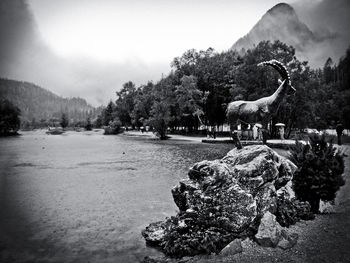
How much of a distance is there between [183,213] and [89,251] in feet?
7.31

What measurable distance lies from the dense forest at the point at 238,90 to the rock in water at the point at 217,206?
26224 millimetres

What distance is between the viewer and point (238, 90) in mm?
34750

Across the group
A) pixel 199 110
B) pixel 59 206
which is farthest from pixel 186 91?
pixel 59 206

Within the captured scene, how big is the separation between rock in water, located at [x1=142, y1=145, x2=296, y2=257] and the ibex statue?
13037 millimetres

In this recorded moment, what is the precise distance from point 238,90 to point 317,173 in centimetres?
2951

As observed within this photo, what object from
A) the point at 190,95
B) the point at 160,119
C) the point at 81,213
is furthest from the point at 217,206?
the point at 160,119

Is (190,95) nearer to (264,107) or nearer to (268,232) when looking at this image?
(264,107)

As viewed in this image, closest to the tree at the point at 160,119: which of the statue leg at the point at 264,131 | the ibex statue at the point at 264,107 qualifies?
the ibex statue at the point at 264,107

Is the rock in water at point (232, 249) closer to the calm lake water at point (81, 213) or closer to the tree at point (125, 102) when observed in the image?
the calm lake water at point (81, 213)

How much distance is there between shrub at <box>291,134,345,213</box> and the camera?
21.0 ft

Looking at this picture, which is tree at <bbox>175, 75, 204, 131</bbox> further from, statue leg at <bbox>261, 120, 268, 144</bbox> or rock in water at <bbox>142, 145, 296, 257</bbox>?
rock in water at <bbox>142, 145, 296, 257</bbox>

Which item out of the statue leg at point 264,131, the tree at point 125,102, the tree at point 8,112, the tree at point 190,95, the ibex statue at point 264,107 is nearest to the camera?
the ibex statue at point 264,107

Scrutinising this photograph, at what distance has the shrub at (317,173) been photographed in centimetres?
641

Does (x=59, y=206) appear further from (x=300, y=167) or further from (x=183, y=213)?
(x=300, y=167)
